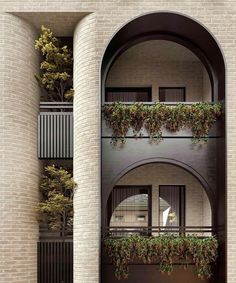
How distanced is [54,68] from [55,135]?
1435 mm

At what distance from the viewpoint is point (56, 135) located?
12773 mm

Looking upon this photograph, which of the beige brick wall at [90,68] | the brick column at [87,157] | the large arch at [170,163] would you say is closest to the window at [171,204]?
the large arch at [170,163]

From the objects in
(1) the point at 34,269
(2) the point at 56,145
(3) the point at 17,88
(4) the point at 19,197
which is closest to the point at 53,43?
(3) the point at 17,88

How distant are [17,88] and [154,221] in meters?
4.87

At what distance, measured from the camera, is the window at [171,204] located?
14.9 metres

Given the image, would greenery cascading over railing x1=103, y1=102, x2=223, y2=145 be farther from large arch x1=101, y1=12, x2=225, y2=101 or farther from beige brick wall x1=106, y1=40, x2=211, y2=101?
beige brick wall x1=106, y1=40, x2=211, y2=101

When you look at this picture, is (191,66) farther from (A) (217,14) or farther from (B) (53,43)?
(B) (53,43)

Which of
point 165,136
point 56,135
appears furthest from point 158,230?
point 56,135

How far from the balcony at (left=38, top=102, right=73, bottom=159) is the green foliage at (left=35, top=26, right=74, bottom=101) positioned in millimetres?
488

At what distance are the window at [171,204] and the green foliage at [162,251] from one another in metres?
2.82

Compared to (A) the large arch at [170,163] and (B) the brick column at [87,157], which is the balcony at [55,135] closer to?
(B) the brick column at [87,157]

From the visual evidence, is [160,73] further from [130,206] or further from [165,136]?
[130,206]

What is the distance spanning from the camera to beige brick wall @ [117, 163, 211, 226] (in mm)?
14594

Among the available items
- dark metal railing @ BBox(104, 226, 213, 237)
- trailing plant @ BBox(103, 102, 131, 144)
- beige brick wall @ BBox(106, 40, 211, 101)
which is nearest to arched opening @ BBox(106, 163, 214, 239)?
dark metal railing @ BBox(104, 226, 213, 237)
